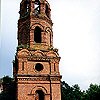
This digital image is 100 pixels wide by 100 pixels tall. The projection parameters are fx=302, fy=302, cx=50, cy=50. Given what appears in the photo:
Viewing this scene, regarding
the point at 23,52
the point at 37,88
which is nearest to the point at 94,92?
the point at 37,88

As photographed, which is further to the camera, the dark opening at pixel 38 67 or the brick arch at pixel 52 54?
the brick arch at pixel 52 54

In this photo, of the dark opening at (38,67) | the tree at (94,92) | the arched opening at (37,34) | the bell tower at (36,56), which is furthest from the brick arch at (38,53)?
the tree at (94,92)

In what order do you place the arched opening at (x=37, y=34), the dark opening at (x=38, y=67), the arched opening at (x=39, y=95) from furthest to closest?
the arched opening at (x=37, y=34), the dark opening at (x=38, y=67), the arched opening at (x=39, y=95)

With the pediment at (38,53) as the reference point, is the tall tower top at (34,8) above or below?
above

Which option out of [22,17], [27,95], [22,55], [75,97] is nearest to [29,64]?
[22,55]

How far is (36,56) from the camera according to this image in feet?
80.1

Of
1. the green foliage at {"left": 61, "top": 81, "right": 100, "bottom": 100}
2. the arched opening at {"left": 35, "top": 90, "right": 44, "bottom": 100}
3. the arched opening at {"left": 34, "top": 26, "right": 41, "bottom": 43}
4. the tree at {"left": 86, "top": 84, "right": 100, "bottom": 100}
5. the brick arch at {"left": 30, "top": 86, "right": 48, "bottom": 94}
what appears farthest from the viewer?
the green foliage at {"left": 61, "top": 81, "right": 100, "bottom": 100}

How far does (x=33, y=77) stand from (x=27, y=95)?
1.50 m

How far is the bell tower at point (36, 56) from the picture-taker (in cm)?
2342

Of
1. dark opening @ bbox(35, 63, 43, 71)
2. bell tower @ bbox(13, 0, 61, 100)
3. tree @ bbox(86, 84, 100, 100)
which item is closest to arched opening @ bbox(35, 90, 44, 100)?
bell tower @ bbox(13, 0, 61, 100)

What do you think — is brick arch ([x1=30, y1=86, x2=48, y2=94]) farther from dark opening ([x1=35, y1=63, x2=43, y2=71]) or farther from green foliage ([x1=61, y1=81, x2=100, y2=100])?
green foliage ([x1=61, y1=81, x2=100, y2=100])

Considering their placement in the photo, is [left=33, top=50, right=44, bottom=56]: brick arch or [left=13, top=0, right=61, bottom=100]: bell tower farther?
[left=33, top=50, right=44, bottom=56]: brick arch

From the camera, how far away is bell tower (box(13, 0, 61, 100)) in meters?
23.4

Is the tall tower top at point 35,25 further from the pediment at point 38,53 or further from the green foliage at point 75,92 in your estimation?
the green foliage at point 75,92
